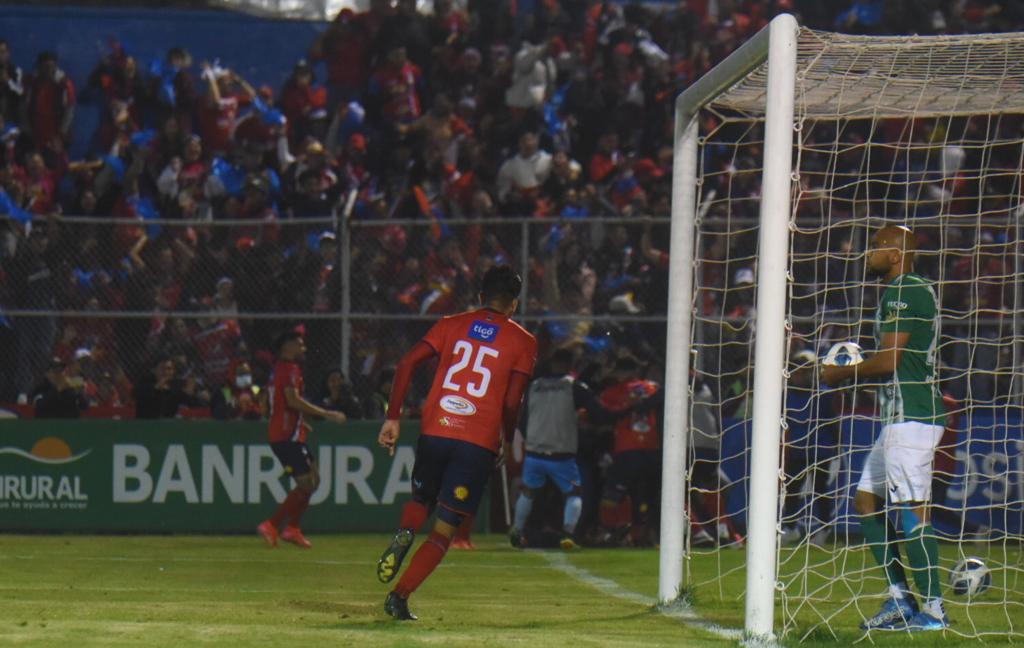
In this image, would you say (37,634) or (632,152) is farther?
(632,152)

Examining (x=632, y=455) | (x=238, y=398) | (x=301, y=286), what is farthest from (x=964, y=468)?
(x=238, y=398)

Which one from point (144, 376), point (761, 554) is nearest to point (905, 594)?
point (761, 554)

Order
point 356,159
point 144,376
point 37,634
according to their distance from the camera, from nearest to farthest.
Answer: point 37,634, point 144,376, point 356,159

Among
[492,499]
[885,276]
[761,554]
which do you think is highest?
[885,276]

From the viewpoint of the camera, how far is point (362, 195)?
18.4 m

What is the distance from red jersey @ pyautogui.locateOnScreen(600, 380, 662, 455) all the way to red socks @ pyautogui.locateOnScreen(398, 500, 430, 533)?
23.3ft

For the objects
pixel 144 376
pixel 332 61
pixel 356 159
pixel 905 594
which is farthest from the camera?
pixel 332 61

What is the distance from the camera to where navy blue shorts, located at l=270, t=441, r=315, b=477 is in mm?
13953

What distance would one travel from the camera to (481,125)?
760 inches

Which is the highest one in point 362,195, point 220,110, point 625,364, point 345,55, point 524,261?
point 345,55

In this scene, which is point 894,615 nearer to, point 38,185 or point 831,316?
point 831,316

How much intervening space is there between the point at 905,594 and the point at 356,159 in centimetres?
1207

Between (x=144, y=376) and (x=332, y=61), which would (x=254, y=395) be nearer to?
(x=144, y=376)

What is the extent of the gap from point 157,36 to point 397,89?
3.97m
